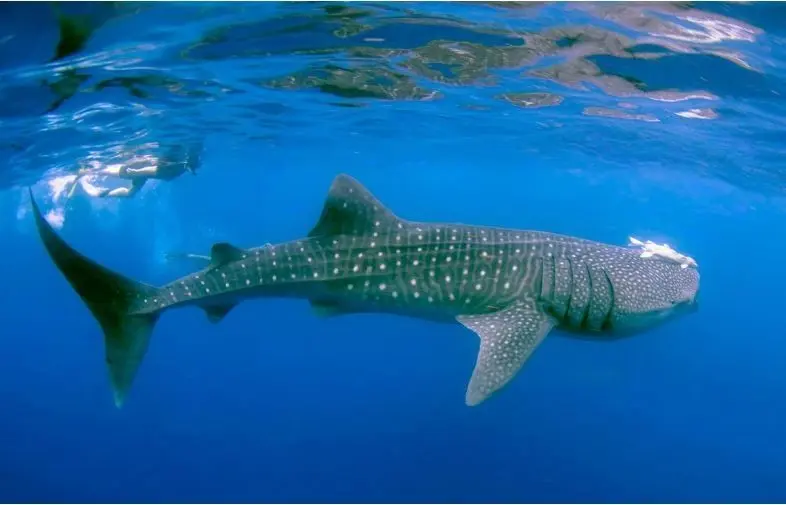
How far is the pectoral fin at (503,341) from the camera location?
18.5 feet

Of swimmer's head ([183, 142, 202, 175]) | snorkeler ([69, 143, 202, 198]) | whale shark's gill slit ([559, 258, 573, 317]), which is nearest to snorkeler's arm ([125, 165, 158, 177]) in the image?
snorkeler ([69, 143, 202, 198])

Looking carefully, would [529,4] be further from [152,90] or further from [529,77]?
[152,90]

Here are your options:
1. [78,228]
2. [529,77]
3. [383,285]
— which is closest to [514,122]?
[529,77]

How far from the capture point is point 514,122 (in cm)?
2008

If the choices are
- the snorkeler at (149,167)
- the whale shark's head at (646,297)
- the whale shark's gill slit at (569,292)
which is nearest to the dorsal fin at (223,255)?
the whale shark's gill slit at (569,292)

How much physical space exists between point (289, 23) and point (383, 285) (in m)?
5.76

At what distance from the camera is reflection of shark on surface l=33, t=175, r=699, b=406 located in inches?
Answer: 261

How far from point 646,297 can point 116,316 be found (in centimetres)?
603

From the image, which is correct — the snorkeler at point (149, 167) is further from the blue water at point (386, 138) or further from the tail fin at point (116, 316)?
the tail fin at point (116, 316)

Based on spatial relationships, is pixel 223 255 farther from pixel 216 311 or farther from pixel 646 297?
pixel 646 297

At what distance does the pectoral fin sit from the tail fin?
12.0 ft

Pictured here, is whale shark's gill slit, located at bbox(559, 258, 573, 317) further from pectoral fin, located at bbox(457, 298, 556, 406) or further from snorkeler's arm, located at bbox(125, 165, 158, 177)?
snorkeler's arm, located at bbox(125, 165, 158, 177)

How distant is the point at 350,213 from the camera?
22.3ft

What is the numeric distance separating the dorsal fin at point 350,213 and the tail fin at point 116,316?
2153 mm
